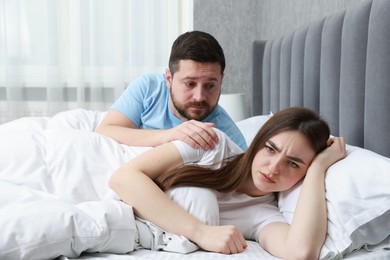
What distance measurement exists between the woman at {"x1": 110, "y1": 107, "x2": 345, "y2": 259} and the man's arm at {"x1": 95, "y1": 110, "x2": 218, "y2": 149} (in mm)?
30

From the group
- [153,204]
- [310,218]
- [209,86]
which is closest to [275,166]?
[310,218]

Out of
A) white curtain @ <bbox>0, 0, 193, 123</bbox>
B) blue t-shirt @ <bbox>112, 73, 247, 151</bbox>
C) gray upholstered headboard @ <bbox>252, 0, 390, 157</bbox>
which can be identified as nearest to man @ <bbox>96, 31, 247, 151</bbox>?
blue t-shirt @ <bbox>112, 73, 247, 151</bbox>

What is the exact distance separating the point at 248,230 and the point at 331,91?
67 cm

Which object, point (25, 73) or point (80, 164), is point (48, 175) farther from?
point (25, 73)

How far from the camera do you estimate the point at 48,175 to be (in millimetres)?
1473

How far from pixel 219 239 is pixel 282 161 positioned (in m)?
0.26

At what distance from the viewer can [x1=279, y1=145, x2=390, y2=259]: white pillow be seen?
1216mm

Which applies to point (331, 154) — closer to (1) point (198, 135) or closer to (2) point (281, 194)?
(2) point (281, 194)

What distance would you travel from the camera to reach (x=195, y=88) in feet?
6.15

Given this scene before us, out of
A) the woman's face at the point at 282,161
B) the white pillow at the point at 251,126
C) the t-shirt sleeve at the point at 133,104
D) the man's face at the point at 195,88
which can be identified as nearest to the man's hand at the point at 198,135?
the woman's face at the point at 282,161

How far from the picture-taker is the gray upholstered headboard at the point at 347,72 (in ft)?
4.69

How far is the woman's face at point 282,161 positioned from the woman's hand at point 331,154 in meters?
0.03

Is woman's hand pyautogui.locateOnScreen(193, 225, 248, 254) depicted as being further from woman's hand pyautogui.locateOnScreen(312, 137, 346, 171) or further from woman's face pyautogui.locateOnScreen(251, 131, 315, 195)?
woman's hand pyautogui.locateOnScreen(312, 137, 346, 171)

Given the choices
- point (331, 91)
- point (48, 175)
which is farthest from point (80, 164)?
point (331, 91)
